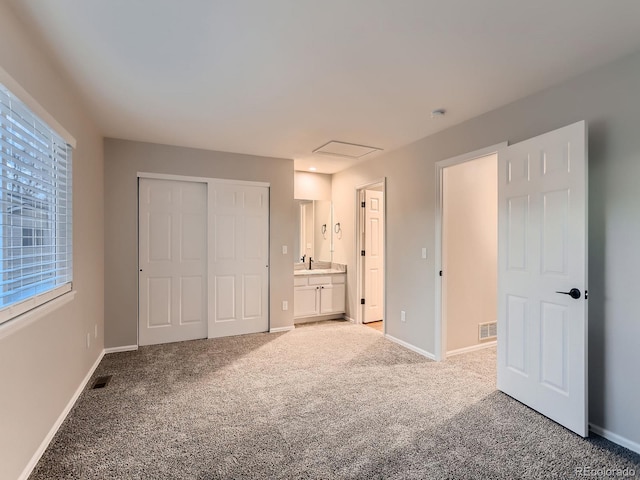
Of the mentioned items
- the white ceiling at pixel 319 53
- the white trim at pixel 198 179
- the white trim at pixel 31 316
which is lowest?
the white trim at pixel 31 316

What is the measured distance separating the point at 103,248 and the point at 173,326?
1205 mm

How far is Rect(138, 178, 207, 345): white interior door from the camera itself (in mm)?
3994

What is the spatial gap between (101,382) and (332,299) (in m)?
3.18

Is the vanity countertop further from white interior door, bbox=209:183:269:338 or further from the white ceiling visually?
the white ceiling

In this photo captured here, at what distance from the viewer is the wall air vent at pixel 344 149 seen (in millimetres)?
3951

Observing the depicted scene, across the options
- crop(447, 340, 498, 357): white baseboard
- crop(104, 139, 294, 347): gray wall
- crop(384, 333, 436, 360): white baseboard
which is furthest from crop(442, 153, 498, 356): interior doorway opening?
crop(104, 139, 294, 347): gray wall

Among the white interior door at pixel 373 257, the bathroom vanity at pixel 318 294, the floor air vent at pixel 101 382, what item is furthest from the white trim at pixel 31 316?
the white interior door at pixel 373 257

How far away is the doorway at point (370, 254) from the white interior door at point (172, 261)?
221 cm

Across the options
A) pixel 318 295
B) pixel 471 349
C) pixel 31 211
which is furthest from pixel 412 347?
pixel 31 211

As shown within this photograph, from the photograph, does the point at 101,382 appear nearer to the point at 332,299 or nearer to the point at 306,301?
the point at 306,301

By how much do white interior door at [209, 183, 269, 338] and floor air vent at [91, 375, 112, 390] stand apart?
135 cm

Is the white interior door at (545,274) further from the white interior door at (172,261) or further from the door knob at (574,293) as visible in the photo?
the white interior door at (172,261)

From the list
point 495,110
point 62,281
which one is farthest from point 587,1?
point 62,281

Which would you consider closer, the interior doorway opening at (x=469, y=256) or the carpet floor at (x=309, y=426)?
the carpet floor at (x=309, y=426)
